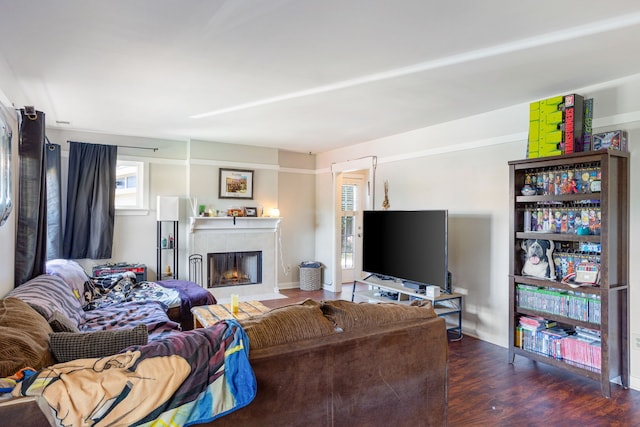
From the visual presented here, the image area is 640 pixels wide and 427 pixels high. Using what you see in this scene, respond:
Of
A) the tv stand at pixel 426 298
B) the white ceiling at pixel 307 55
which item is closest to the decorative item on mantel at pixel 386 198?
the tv stand at pixel 426 298

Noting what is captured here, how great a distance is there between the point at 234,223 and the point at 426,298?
3158mm

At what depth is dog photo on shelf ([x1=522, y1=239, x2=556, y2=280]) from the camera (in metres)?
3.35

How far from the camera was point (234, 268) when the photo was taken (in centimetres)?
Result: 614

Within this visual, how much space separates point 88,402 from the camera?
1.12 m

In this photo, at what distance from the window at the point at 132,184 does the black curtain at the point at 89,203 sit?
290 millimetres

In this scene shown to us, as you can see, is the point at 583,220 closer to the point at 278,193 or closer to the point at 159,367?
the point at 159,367

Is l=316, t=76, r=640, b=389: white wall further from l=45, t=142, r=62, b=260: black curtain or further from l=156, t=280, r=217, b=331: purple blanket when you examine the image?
l=45, t=142, r=62, b=260: black curtain

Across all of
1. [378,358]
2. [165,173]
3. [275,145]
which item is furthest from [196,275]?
[378,358]

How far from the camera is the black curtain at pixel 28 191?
9.77ft

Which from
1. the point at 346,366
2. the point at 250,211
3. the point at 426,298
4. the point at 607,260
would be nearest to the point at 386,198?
the point at 426,298

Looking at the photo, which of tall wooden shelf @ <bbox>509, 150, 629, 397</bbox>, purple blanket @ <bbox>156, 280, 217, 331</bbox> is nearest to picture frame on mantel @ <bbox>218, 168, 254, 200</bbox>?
purple blanket @ <bbox>156, 280, 217, 331</bbox>

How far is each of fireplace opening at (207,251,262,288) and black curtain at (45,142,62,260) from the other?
1907 mm

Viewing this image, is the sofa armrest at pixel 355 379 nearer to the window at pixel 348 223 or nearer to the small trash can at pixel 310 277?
the small trash can at pixel 310 277

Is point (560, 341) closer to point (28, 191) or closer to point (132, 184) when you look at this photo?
point (28, 191)
